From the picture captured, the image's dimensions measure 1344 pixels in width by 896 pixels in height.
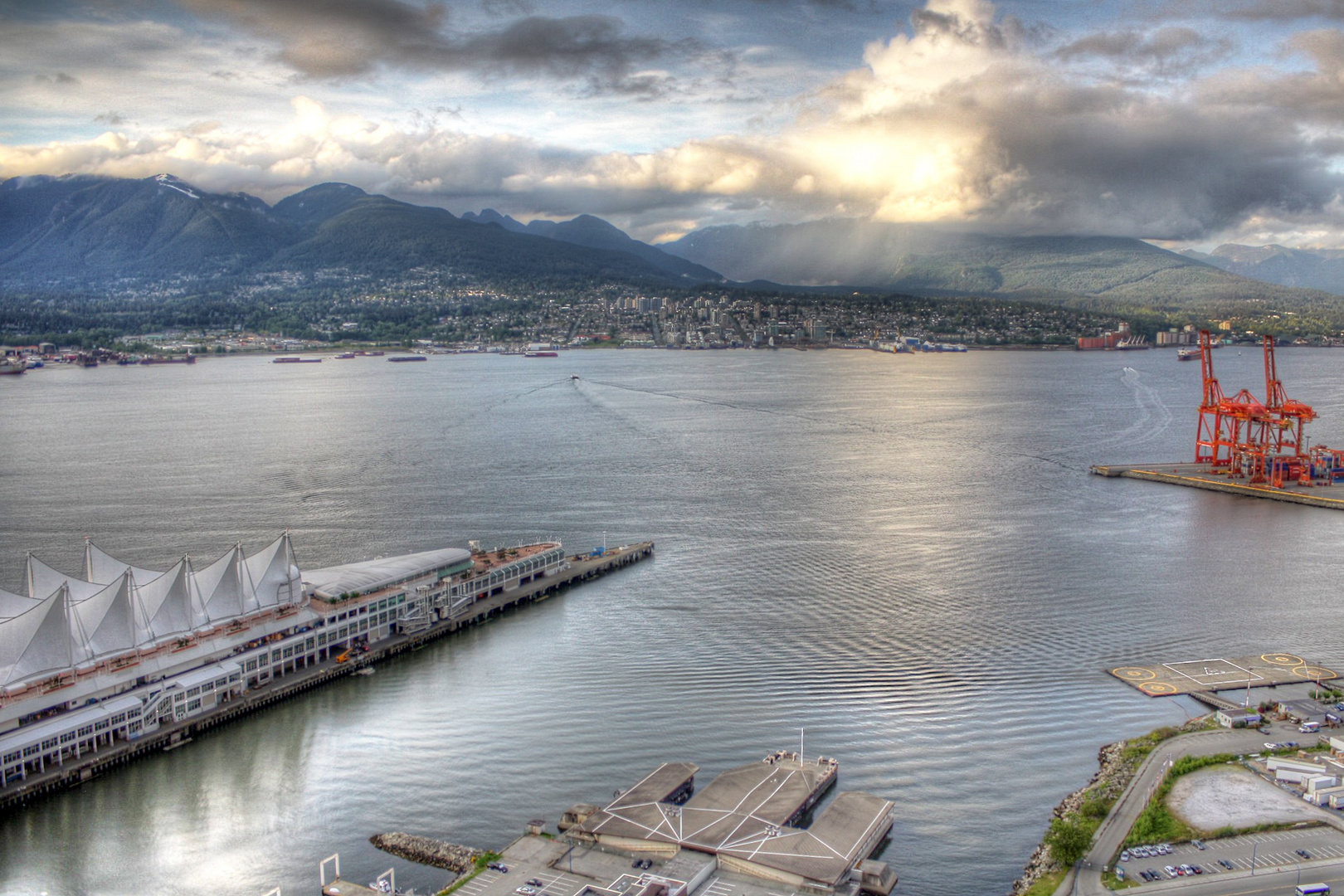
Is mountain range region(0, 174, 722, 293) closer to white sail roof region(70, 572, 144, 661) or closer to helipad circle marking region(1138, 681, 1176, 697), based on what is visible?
white sail roof region(70, 572, 144, 661)

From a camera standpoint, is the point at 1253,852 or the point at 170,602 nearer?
the point at 1253,852

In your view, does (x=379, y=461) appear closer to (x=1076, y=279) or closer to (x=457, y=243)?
(x=457, y=243)

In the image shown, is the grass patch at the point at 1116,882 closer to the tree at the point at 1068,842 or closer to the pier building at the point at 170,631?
the tree at the point at 1068,842

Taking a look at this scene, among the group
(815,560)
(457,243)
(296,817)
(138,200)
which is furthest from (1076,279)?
(296,817)

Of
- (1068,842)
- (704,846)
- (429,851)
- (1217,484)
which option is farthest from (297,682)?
(1217,484)

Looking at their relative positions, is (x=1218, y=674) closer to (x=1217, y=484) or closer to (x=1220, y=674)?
(x=1220, y=674)

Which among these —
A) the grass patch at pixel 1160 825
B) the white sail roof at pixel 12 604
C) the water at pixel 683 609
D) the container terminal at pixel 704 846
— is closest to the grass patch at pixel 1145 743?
the water at pixel 683 609

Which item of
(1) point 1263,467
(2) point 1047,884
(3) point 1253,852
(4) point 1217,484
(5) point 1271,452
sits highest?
(5) point 1271,452
